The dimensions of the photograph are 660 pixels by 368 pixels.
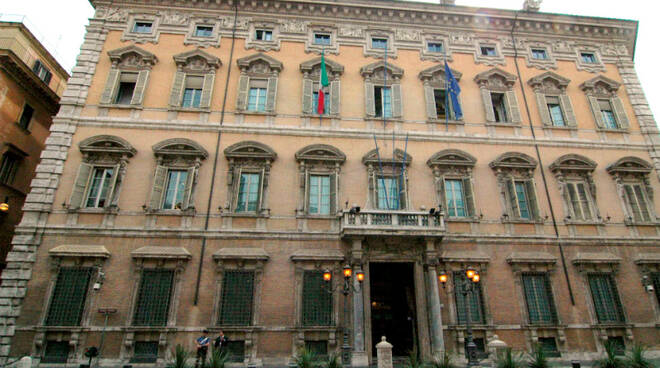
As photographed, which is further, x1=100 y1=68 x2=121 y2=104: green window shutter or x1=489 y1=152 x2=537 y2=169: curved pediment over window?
x1=489 y1=152 x2=537 y2=169: curved pediment over window

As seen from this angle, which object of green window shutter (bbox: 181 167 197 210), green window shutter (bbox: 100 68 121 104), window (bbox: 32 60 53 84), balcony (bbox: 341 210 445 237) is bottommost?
balcony (bbox: 341 210 445 237)

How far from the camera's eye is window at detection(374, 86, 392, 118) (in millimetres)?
18516

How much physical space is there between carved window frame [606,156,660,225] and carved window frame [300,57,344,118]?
13917mm

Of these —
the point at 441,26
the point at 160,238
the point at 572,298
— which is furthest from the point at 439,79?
the point at 160,238

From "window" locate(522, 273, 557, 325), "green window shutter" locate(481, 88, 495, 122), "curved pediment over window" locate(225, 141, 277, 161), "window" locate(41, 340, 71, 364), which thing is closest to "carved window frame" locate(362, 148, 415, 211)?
"curved pediment over window" locate(225, 141, 277, 161)

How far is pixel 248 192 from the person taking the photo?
16172 millimetres

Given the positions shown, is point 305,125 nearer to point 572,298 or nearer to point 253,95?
point 253,95

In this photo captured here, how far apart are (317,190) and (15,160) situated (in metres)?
16.2

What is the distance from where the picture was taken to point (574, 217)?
17.1m

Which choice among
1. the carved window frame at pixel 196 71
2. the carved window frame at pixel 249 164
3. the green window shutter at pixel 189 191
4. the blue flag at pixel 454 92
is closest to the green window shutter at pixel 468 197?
the blue flag at pixel 454 92

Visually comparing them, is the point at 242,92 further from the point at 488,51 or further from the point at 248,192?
the point at 488,51

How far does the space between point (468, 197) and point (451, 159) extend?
1.95 m

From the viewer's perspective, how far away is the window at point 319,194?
1620 centimetres

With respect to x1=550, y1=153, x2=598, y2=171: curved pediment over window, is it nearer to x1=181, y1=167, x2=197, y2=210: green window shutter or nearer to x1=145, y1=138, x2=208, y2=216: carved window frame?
x1=145, y1=138, x2=208, y2=216: carved window frame
